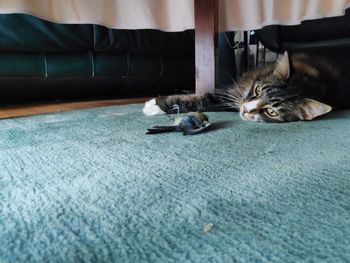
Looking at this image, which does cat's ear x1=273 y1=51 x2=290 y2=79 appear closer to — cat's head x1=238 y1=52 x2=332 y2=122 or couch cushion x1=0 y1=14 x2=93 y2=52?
cat's head x1=238 y1=52 x2=332 y2=122

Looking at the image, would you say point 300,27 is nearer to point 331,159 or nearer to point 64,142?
point 331,159

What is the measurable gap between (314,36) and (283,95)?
3.32ft

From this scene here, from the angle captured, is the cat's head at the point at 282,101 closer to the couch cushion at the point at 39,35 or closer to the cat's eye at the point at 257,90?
the cat's eye at the point at 257,90

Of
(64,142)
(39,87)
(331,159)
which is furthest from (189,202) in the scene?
(39,87)

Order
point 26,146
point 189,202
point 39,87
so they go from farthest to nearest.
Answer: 1. point 39,87
2. point 26,146
3. point 189,202

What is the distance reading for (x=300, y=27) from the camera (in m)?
1.87

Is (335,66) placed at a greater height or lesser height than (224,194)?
greater

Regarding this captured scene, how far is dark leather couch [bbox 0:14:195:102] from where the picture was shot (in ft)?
4.86

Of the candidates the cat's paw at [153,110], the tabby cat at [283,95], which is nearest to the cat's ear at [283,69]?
the tabby cat at [283,95]

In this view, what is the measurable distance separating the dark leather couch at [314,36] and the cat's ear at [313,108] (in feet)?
2.39

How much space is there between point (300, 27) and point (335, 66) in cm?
63

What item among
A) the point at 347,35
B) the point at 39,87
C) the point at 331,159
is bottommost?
the point at 331,159

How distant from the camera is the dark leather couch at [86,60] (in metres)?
1.48

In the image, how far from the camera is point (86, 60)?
1718 mm
